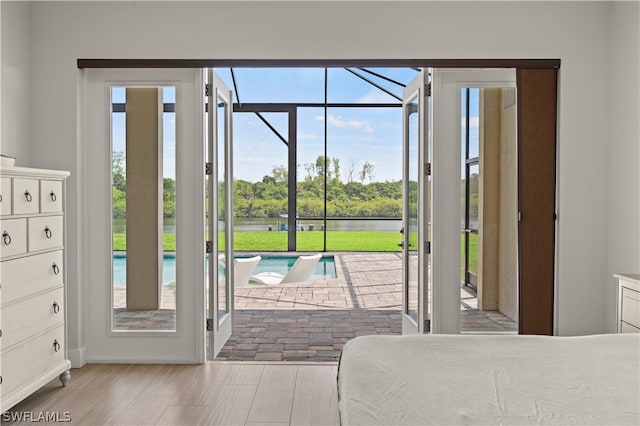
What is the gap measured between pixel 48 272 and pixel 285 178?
1206 centimetres

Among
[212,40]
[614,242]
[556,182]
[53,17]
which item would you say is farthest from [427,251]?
[53,17]

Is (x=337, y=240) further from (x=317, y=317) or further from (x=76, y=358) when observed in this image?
(x=76, y=358)

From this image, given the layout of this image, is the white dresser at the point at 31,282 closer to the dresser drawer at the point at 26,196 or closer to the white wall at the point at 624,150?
the dresser drawer at the point at 26,196

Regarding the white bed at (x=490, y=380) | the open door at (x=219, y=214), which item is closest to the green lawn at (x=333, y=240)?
the open door at (x=219, y=214)

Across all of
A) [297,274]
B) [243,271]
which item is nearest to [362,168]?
[297,274]

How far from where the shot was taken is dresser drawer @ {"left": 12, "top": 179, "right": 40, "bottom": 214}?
113 inches

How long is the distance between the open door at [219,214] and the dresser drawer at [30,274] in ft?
3.67

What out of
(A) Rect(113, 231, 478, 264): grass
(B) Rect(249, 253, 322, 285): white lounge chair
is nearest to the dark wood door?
(B) Rect(249, 253, 322, 285): white lounge chair

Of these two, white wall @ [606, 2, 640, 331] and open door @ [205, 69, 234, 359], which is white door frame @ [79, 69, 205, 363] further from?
white wall @ [606, 2, 640, 331]

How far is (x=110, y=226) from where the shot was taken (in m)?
3.96

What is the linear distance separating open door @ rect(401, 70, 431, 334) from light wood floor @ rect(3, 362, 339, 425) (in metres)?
0.89

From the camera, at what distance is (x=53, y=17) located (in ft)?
12.6

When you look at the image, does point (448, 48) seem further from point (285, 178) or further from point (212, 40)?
point (285, 178)

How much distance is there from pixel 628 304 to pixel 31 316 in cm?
338
